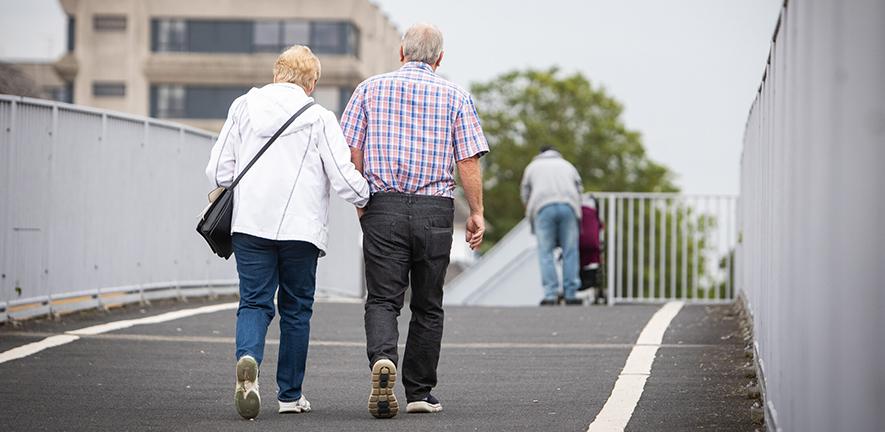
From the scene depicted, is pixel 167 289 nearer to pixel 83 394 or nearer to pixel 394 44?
pixel 83 394

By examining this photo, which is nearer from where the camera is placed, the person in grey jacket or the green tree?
the person in grey jacket

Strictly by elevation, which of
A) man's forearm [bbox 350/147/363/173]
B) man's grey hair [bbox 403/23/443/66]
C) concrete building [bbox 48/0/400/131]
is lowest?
man's forearm [bbox 350/147/363/173]

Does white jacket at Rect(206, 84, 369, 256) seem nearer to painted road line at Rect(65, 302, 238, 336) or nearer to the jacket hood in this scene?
the jacket hood

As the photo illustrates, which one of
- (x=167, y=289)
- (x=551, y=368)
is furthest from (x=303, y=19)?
(x=551, y=368)

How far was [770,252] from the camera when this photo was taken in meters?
6.43

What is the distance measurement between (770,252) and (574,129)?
78.6 m

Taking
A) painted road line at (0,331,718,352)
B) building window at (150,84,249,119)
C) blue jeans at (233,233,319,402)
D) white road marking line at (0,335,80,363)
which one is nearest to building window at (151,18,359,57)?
building window at (150,84,249,119)

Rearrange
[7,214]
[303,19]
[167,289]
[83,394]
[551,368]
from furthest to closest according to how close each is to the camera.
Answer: [303,19] → [167,289] → [7,214] → [551,368] → [83,394]

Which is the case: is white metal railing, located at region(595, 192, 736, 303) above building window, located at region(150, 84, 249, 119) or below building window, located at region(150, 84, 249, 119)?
below

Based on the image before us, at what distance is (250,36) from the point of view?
277ft

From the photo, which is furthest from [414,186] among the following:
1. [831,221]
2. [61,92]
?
[61,92]

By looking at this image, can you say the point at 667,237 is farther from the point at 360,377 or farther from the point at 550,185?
the point at 360,377

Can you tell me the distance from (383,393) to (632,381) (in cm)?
194

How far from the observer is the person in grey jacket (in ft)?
57.9
